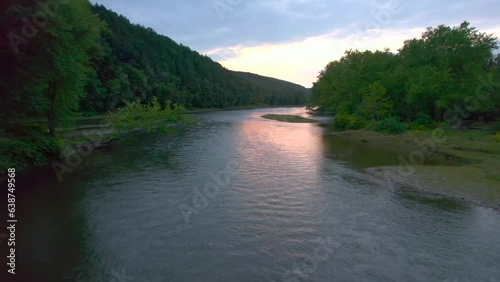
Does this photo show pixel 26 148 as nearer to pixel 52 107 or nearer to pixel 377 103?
pixel 52 107

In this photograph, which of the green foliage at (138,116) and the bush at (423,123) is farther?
the bush at (423,123)

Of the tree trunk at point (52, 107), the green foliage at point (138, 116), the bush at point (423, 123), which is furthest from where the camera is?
the bush at point (423, 123)

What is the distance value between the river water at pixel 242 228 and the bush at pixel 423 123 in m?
29.5

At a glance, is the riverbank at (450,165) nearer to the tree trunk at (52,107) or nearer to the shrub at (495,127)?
the shrub at (495,127)

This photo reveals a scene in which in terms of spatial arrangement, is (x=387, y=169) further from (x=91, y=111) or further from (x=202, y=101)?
(x=202, y=101)

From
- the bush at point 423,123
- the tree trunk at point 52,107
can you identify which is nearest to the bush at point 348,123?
the bush at point 423,123

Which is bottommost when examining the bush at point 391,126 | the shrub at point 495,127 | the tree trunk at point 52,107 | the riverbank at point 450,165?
the riverbank at point 450,165

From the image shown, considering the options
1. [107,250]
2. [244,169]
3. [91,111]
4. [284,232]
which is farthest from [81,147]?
[91,111]

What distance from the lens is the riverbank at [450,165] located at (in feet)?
68.0

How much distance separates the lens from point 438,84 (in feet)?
153

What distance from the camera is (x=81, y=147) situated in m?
32.3

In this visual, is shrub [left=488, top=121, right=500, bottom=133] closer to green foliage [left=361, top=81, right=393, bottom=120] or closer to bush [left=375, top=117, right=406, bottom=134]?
bush [left=375, top=117, right=406, bottom=134]

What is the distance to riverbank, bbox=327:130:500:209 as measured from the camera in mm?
20723

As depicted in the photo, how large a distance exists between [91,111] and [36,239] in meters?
70.0
